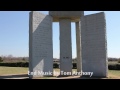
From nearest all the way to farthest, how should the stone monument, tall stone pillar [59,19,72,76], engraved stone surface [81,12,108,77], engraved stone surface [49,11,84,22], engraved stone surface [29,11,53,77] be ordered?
engraved stone surface [29,11,53,77] < the stone monument < engraved stone surface [81,12,108,77] < engraved stone surface [49,11,84,22] < tall stone pillar [59,19,72,76]

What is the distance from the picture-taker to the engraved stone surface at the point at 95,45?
15.0m

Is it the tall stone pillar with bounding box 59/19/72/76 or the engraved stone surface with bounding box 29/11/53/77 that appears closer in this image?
the engraved stone surface with bounding box 29/11/53/77

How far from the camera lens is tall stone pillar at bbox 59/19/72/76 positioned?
17141mm

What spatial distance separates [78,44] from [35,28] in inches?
225

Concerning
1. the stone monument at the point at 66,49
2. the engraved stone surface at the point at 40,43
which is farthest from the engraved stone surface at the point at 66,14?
the engraved stone surface at the point at 40,43

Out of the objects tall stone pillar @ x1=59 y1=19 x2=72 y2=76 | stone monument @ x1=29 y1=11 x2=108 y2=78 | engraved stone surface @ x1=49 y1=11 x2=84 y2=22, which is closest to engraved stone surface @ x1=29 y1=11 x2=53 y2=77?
stone monument @ x1=29 y1=11 x2=108 y2=78

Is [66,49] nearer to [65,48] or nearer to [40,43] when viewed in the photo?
[65,48]

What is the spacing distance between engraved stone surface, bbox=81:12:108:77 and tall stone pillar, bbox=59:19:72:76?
1.59 m

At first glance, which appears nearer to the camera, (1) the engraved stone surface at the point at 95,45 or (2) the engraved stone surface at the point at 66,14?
(1) the engraved stone surface at the point at 95,45

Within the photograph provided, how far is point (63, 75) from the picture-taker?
16828 mm

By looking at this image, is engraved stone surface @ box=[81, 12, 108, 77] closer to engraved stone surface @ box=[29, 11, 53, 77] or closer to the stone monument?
the stone monument

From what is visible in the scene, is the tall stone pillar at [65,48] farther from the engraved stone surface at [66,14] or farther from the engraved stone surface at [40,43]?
the engraved stone surface at [40,43]

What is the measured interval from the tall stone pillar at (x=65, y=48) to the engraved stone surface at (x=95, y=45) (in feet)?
5.23
